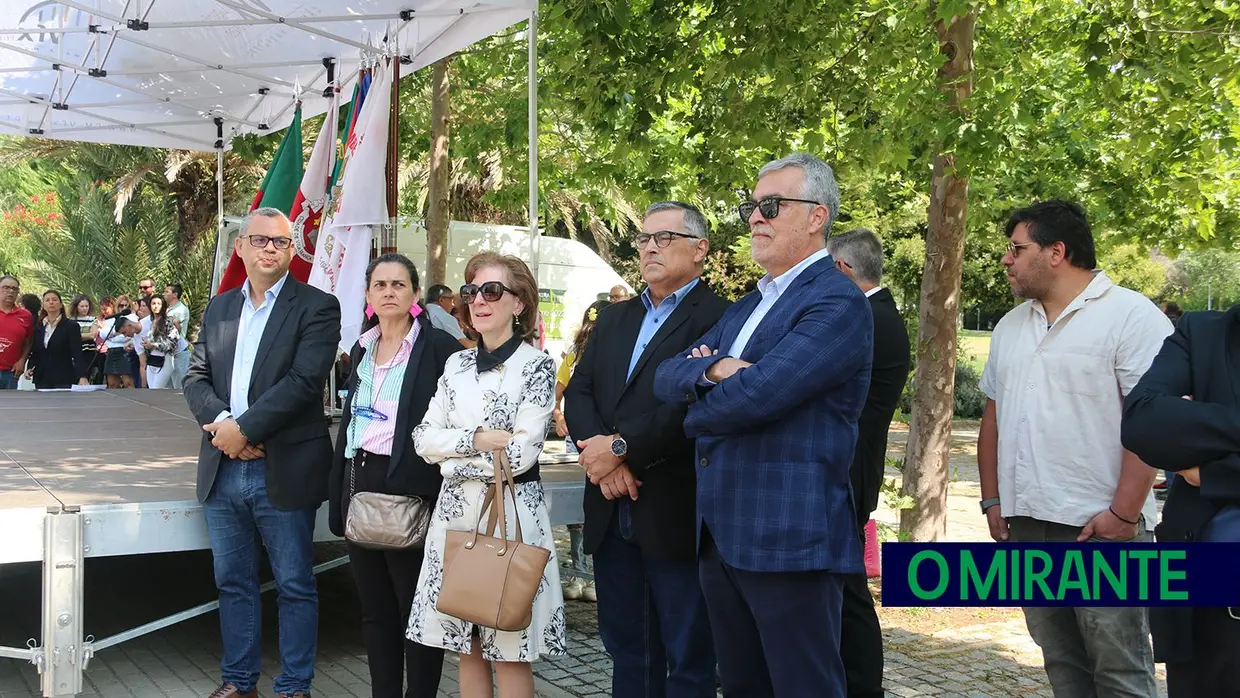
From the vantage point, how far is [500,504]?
4125mm

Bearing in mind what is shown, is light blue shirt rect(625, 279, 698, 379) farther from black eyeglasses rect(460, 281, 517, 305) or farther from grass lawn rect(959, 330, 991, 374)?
grass lawn rect(959, 330, 991, 374)

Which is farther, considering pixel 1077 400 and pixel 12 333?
pixel 12 333

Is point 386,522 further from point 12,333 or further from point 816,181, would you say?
point 12,333

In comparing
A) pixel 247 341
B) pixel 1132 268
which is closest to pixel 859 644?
pixel 247 341

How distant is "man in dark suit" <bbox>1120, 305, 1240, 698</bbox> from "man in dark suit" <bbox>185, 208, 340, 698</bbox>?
11.0ft

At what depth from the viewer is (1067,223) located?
13.3 ft

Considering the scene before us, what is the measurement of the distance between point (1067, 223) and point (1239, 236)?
322 inches

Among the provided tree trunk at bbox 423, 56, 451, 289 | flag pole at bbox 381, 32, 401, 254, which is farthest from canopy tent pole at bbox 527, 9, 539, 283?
tree trunk at bbox 423, 56, 451, 289

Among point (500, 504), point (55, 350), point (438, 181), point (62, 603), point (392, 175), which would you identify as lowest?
point (62, 603)

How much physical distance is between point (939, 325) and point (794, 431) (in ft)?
16.0

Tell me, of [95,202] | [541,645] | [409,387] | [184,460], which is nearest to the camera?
[541,645]

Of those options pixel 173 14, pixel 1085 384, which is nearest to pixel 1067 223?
pixel 1085 384

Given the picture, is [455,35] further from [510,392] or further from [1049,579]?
[1049,579]

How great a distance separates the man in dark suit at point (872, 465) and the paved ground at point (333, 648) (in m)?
1.59
